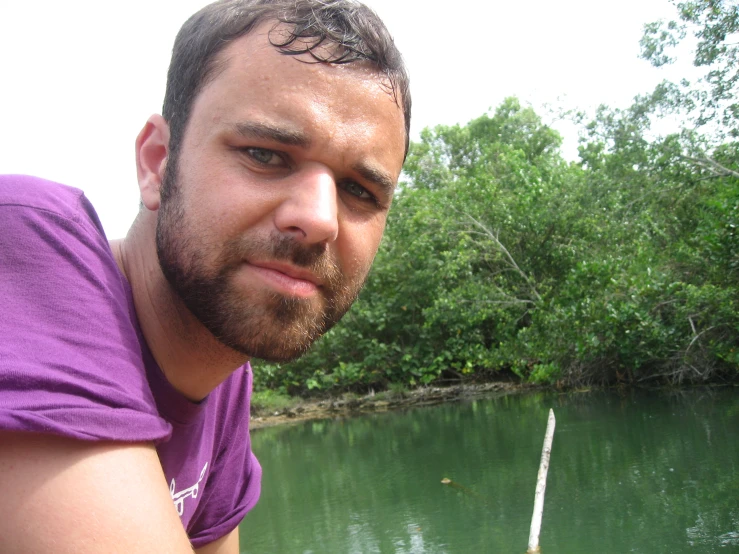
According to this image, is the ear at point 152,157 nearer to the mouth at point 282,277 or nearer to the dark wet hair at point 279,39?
the dark wet hair at point 279,39

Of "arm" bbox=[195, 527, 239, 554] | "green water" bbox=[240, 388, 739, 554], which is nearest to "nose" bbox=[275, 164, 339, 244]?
"arm" bbox=[195, 527, 239, 554]

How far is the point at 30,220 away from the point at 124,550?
0.46 metres

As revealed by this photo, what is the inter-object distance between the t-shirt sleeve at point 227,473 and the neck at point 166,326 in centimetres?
33

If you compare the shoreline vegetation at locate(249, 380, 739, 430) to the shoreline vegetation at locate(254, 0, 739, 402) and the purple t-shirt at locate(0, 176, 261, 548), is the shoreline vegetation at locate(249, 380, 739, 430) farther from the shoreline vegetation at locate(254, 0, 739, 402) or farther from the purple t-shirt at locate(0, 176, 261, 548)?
the purple t-shirt at locate(0, 176, 261, 548)

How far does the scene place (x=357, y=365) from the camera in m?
12.4

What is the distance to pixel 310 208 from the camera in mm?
1004

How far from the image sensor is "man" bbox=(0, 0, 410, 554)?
70cm

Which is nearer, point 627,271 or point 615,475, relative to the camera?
point 615,475

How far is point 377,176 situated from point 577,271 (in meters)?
8.96

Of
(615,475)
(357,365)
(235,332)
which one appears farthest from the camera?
(357,365)

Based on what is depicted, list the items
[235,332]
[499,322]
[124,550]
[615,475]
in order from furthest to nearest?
[499,322] < [615,475] < [235,332] < [124,550]

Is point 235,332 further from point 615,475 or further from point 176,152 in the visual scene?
point 615,475

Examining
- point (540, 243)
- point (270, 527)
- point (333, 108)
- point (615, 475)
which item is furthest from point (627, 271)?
point (333, 108)

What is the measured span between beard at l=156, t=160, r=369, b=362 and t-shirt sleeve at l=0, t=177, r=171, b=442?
0.34 feet
